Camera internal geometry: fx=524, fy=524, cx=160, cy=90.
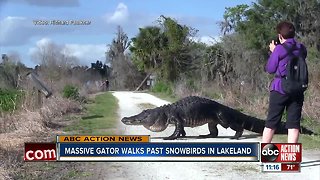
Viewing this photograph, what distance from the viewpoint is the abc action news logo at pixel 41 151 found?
652 cm

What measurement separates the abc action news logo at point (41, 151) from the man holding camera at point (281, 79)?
280 cm

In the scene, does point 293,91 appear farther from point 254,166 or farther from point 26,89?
point 26,89

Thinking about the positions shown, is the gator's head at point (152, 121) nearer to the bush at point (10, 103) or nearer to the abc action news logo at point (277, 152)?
the bush at point (10, 103)

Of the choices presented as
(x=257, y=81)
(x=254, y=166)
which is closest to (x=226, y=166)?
(x=254, y=166)

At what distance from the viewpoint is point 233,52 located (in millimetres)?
34844

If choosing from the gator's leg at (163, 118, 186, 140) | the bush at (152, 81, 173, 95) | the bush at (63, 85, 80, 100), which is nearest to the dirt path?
the gator's leg at (163, 118, 186, 140)

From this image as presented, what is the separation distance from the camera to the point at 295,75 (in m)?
6.52

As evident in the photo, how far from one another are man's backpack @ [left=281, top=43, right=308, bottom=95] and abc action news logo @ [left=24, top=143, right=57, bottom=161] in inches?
119

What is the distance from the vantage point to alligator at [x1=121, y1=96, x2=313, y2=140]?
11.8 m

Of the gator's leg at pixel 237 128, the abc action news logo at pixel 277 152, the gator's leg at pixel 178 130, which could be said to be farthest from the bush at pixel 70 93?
the abc action news logo at pixel 277 152

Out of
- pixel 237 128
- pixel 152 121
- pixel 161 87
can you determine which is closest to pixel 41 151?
pixel 152 121

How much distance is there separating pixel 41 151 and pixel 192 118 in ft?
19.1

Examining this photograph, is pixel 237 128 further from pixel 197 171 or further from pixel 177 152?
pixel 177 152

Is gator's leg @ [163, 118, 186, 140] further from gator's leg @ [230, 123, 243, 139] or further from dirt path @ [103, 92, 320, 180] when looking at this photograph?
dirt path @ [103, 92, 320, 180]
